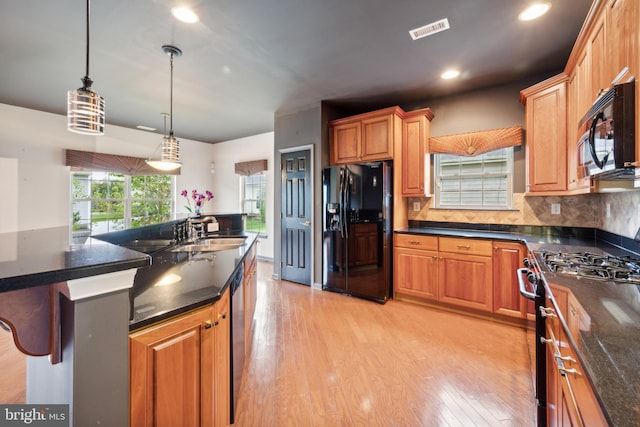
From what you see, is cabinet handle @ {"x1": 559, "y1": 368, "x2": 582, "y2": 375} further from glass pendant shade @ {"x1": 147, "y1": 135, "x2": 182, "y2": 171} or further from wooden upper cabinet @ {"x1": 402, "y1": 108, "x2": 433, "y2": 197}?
glass pendant shade @ {"x1": 147, "y1": 135, "x2": 182, "y2": 171}

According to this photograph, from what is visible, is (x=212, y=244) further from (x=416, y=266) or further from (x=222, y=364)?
(x=416, y=266)

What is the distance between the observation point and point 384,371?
6.51 ft

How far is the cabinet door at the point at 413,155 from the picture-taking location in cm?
342

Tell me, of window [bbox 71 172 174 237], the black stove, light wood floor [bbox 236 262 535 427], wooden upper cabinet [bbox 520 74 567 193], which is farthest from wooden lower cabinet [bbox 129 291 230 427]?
window [bbox 71 172 174 237]

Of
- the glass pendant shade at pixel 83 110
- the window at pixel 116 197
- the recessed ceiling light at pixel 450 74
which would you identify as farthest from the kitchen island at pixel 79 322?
the window at pixel 116 197

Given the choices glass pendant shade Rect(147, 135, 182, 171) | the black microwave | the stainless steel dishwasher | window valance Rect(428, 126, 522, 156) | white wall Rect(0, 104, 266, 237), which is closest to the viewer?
the black microwave

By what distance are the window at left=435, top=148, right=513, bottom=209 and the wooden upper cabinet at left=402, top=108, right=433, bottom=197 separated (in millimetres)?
259

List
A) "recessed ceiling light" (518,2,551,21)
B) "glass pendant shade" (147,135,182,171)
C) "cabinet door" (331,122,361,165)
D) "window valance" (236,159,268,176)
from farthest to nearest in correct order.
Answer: "window valance" (236,159,268,176), "cabinet door" (331,122,361,165), "glass pendant shade" (147,135,182,171), "recessed ceiling light" (518,2,551,21)

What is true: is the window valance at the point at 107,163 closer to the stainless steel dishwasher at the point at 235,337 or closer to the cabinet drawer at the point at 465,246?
the stainless steel dishwasher at the point at 235,337

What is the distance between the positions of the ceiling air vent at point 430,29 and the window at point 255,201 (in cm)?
403

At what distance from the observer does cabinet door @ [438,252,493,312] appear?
2.77 meters

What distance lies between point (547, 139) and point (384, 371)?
2.53 metres

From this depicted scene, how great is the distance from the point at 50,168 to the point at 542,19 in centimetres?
617

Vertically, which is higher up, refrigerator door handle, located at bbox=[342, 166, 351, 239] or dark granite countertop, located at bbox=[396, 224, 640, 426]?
refrigerator door handle, located at bbox=[342, 166, 351, 239]
